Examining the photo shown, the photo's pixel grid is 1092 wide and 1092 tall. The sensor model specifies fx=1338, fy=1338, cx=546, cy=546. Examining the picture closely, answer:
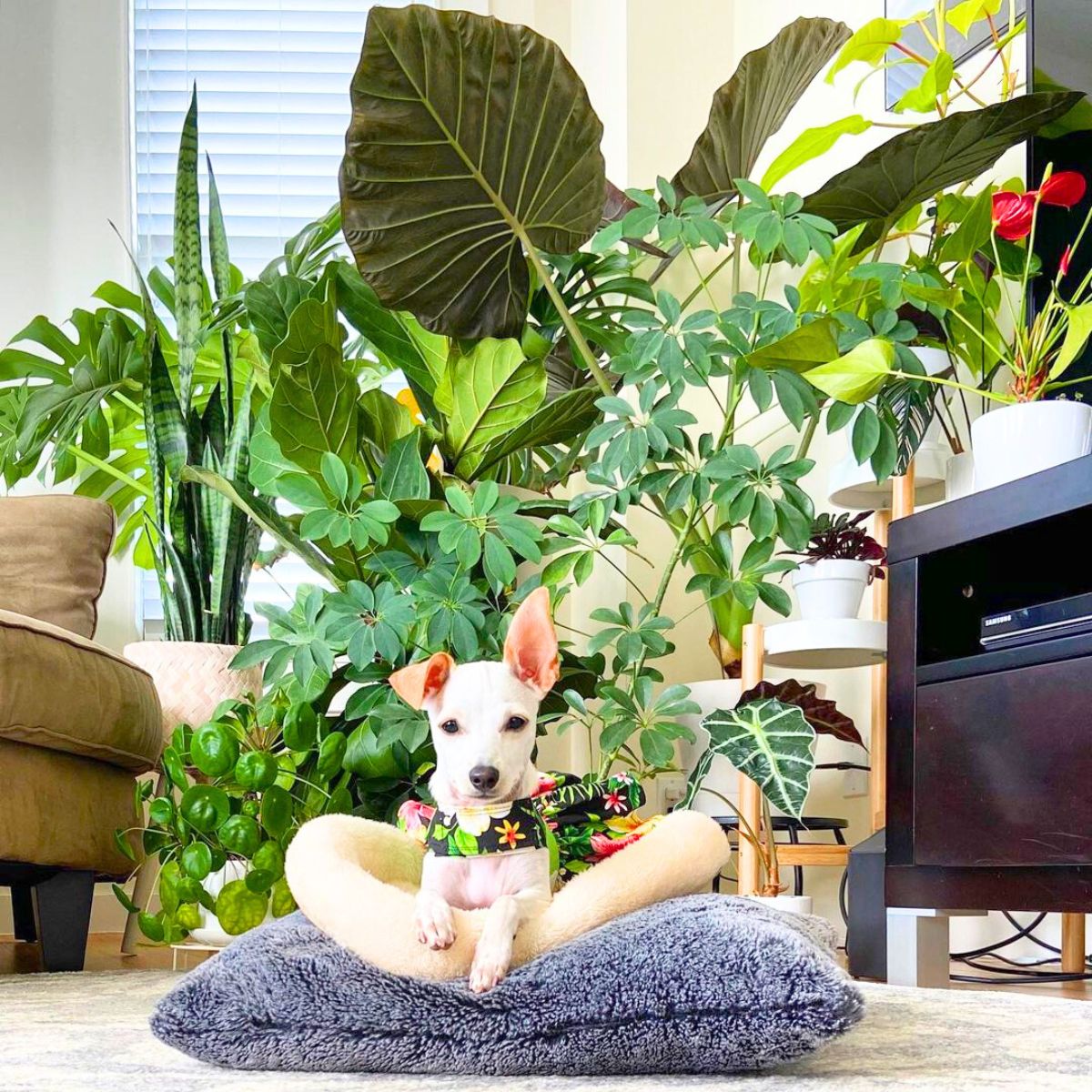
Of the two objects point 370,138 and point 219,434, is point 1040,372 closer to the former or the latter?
point 370,138

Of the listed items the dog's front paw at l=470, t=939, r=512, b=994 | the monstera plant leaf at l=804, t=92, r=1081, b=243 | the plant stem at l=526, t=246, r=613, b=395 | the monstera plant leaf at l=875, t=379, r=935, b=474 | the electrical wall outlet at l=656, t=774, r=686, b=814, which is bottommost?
the electrical wall outlet at l=656, t=774, r=686, b=814

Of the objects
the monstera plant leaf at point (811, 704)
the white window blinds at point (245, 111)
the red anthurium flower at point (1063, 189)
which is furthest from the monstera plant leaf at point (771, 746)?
the white window blinds at point (245, 111)

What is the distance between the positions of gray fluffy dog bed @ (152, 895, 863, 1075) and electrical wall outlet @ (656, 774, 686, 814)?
1.64 meters

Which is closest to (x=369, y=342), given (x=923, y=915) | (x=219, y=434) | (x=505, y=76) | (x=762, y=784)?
(x=219, y=434)

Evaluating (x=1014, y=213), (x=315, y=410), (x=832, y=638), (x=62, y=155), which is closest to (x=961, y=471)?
(x=832, y=638)

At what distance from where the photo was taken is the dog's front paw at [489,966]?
885 mm

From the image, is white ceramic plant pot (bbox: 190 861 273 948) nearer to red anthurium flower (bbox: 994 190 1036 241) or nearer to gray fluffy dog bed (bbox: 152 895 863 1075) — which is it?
gray fluffy dog bed (bbox: 152 895 863 1075)

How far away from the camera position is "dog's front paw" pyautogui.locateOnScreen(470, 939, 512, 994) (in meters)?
0.88

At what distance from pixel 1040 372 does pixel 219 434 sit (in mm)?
1407

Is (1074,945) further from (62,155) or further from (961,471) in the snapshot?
(62,155)

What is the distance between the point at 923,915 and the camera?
1631 mm

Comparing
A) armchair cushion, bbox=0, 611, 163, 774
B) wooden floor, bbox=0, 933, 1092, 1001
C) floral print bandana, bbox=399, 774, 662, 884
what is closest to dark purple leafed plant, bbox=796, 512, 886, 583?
wooden floor, bbox=0, 933, 1092, 1001

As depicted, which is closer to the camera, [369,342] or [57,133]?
[369,342]

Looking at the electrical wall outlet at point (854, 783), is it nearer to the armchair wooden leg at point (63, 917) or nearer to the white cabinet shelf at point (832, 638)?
the white cabinet shelf at point (832, 638)
